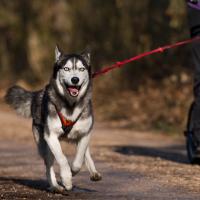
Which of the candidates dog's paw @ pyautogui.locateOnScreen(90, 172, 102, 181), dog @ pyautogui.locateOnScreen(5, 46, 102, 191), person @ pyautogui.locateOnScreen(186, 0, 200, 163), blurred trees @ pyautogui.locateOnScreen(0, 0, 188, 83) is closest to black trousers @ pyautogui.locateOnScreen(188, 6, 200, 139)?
person @ pyautogui.locateOnScreen(186, 0, 200, 163)

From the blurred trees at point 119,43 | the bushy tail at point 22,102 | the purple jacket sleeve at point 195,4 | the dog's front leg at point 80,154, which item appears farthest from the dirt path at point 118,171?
the blurred trees at point 119,43

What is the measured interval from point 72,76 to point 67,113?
0.33 meters

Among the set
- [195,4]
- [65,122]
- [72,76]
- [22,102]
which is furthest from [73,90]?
[195,4]

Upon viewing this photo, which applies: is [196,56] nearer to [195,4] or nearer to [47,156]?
[195,4]

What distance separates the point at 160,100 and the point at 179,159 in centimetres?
746

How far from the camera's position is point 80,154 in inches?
299

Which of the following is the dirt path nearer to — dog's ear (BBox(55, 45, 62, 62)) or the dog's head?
the dog's head

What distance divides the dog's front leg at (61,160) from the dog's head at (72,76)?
0.41 m

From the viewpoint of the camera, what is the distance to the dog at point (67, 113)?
Result: 299 inches

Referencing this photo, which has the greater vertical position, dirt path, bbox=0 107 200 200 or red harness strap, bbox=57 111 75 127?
red harness strap, bbox=57 111 75 127

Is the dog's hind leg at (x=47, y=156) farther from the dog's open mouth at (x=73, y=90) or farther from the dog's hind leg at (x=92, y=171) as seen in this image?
the dog's open mouth at (x=73, y=90)

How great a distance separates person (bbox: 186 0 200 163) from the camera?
958cm

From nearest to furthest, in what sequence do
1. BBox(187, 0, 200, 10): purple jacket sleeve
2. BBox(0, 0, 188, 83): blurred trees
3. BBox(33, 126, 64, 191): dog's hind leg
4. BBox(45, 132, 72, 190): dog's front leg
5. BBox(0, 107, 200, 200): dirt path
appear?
BBox(45, 132, 72, 190): dog's front leg → BBox(0, 107, 200, 200): dirt path → BBox(33, 126, 64, 191): dog's hind leg → BBox(187, 0, 200, 10): purple jacket sleeve → BBox(0, 0, 188, 83): blurred trees

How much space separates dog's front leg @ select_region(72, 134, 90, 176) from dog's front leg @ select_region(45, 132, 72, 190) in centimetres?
15
